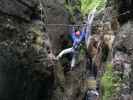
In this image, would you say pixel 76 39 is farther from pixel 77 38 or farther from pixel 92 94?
pixel 92 94

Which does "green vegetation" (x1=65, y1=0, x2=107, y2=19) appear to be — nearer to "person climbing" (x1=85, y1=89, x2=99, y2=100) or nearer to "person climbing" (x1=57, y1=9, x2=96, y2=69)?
"person climbing" (x1=57, y1=9, x2=96, y2=69)

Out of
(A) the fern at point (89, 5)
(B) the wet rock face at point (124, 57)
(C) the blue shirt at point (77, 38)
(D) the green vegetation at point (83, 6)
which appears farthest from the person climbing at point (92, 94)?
(B) the wet rock face at point (124, 57)

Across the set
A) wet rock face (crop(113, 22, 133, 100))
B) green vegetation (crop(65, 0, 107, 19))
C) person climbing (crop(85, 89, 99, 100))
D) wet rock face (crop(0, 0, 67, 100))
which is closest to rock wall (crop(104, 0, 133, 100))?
wet rock face (crop(113, 22, 133, 100))

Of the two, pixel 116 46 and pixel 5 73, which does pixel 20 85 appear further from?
pixel 116 46

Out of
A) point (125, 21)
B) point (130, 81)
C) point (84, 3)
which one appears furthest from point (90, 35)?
point (130, 81)

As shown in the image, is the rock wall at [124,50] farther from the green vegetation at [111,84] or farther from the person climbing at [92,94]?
the person climbing at [92,94]

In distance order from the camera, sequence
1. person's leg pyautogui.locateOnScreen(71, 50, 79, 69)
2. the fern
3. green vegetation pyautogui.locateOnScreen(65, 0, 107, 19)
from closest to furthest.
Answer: person's leg pyautogui.locateOnScreen(71, 50, 79, 69) < the fern < green vegetation pyautogui.locateOnScreen(65, 0, 107, 19)

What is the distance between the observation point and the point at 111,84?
22.9ft

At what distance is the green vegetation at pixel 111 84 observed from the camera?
22.4ft

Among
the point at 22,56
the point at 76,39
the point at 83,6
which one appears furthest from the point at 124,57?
the point at 83,6

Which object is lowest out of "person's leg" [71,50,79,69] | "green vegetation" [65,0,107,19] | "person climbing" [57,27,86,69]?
"person's leg" [71,50,79,69]

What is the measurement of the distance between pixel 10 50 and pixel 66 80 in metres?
5.74

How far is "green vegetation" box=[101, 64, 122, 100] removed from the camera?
6.84m

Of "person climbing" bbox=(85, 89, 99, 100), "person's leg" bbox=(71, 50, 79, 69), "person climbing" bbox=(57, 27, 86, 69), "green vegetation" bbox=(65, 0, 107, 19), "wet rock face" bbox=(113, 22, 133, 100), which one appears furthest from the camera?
"green vegetation" bbox=(65, 0, 107, 19)
